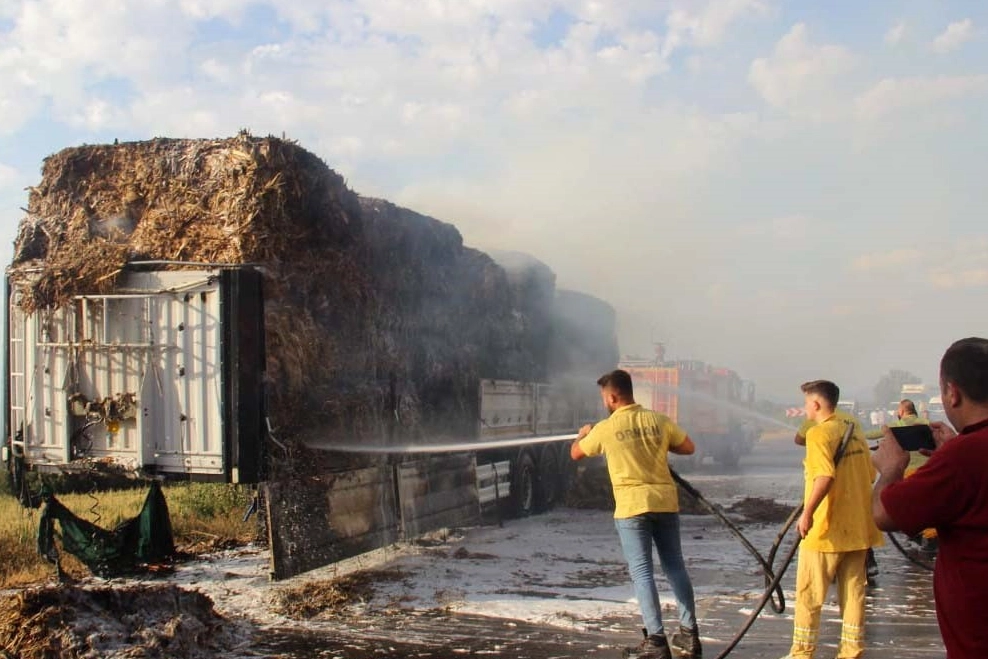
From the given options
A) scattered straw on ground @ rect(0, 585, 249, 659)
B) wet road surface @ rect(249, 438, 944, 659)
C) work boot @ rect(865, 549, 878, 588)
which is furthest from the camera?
work boot @ rect(865, 549, 878, 588)

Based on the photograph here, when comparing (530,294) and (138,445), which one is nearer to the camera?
(138,445)

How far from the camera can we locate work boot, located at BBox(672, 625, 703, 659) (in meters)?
5.89

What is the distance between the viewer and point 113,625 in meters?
6.00

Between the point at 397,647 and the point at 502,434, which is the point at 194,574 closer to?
the point at 397,647

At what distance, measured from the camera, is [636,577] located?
19.2 feet

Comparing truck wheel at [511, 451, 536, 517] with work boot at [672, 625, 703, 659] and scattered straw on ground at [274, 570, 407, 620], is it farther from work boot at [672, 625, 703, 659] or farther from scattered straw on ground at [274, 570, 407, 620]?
work boot at [672, 625, 703, 659]

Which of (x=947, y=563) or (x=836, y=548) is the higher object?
(x=947, y=563)

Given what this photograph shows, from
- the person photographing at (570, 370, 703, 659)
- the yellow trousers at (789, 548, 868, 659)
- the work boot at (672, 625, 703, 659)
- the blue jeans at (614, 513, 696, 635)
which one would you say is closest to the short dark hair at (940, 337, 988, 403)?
the yellow trousers at (789, 548, 868, 659)

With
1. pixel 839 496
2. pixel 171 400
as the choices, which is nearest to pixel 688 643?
pixel 839 496

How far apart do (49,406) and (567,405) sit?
29.8 feet

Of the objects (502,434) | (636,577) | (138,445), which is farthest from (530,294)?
(636,577)

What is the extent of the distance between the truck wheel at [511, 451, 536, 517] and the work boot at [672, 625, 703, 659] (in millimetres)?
6847

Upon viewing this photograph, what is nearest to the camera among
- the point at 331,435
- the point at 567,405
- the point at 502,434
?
the point at 331,435

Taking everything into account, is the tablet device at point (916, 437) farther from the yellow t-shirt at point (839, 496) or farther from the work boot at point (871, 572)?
the work boot at point (871, 572)
